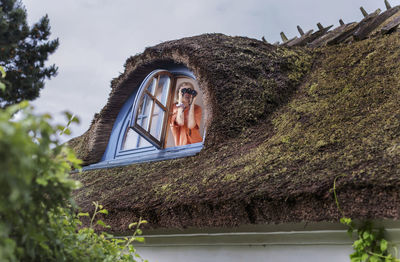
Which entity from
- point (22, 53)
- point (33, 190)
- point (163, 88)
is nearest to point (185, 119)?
point (163, 88)

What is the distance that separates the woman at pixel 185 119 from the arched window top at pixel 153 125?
0.05ft

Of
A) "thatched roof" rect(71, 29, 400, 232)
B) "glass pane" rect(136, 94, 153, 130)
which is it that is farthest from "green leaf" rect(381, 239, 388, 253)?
"glass pane" rect(136, 94, 153, 130)

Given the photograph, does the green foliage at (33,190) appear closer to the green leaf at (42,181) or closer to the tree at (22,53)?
the green leaf at (42,181)

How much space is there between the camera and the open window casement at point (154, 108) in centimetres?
435

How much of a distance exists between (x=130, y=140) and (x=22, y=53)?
Answer: 34.7 ft

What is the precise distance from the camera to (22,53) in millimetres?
13641

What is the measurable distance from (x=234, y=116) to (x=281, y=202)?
1643 millimetres

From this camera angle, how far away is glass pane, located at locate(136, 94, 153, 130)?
4.45 metres

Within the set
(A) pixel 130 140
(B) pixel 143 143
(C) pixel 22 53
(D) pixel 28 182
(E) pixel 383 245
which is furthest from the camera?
(C) pixel 22 53

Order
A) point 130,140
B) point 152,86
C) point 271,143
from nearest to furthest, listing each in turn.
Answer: point 271,143, point 152,86, point 130,140

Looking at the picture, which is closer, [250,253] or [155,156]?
[250,253]

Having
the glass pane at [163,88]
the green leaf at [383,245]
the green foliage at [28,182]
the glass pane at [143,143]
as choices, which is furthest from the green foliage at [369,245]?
the glass pane at [163,88]

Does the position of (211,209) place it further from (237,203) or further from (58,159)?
(58,159)

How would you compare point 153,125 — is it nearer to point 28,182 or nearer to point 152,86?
point 152,86
